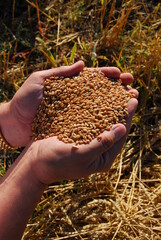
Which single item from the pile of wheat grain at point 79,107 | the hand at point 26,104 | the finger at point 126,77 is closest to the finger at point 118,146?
the pile of wheat grain at point 79,107

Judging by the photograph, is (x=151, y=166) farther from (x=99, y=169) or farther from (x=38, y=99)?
(x=38, y=99)

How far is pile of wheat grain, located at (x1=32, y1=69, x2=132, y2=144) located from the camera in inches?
68.5

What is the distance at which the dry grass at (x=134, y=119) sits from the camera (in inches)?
83.3

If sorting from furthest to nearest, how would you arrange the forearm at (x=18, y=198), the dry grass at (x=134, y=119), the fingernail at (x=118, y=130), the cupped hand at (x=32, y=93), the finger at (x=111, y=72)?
the dry grass at (x=134, y=119) → the finger at (x=111, y=72) → the cupped hand at (x=32, y=93) → the fingernail at (x=118, y=130) → the forearm at (x=18, y=198)

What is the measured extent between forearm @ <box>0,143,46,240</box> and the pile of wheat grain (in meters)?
0.22

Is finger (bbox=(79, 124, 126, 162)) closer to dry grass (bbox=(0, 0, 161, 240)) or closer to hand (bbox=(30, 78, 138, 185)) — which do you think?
hand (bbox=(30, 78, 138, 185))

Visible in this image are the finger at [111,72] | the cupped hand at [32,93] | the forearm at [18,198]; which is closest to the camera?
the forearm at [18,198]

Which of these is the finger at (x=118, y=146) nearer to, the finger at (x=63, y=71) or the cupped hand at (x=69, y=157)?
the cupped hand at (x=69, y=157)

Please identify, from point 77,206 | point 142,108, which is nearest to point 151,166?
point 142,108

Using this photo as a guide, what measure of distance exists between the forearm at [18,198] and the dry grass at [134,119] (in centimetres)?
56

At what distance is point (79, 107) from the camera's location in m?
1.82

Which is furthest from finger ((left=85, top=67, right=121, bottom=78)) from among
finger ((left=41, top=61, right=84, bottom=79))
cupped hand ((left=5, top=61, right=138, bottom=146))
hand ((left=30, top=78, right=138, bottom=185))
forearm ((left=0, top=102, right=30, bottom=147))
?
forearm ((left=0, top=102, right=30, bottom=147))

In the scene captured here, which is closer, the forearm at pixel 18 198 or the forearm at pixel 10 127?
the forearm at pixel 18 198

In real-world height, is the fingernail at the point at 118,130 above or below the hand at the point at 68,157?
above
